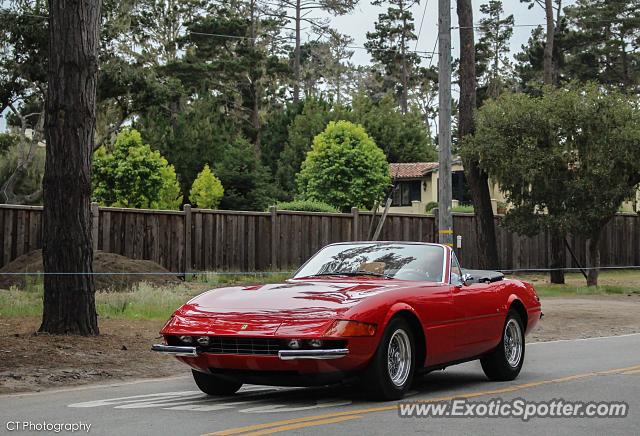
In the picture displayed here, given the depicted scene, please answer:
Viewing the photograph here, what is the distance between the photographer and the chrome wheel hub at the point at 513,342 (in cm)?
1134

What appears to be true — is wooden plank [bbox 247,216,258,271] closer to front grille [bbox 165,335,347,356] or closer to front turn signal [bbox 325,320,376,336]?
front grille [bbox 165,335,347,356]

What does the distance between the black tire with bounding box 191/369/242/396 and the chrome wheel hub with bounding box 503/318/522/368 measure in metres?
3.32

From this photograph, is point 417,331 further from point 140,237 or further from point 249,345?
point 140,237

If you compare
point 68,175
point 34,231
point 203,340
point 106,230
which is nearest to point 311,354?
point 203,340

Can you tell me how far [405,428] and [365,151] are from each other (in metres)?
46.2

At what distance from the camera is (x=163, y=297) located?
67.6ft

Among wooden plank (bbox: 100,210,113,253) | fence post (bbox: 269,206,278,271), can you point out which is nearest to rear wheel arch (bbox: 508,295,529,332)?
wooden plank (bbox: 100,210,113,253)

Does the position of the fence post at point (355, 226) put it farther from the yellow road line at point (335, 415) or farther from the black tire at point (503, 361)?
the yellow road line at point (335, 415)

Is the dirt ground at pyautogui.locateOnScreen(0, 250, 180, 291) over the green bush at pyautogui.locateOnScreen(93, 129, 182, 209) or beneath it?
beneath

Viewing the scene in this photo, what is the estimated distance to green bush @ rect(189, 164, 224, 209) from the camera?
49.2 m

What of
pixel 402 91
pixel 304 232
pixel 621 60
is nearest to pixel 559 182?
pixel 304 232

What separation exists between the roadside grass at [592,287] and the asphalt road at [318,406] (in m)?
17.8

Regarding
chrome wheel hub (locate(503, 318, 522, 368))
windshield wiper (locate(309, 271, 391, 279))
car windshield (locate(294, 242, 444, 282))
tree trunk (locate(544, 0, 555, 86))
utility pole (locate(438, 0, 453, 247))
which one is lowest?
chrome wheel hub (locate(503, 318, 522, 368))

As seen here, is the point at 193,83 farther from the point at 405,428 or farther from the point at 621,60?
the point at 405,428
